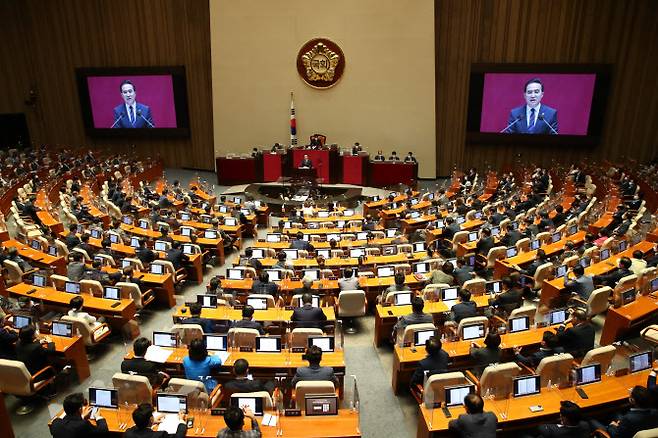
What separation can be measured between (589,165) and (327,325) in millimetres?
17721

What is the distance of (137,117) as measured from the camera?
2548 cm

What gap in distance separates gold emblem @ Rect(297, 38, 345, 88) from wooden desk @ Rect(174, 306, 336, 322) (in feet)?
55.1

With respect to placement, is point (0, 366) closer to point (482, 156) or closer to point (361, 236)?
point (361, 236)

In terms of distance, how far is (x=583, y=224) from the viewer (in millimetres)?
13477

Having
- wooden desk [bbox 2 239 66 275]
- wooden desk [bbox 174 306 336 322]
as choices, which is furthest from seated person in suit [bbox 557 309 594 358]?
wooden desk [bbox 2 239 66 275]

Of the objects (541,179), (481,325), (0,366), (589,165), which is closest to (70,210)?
(0,366)

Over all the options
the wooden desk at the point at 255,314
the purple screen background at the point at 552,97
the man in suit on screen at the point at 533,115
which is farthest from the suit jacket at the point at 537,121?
the wooden desk at the point at 255,314

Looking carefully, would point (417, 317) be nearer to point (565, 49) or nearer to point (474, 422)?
point (474, 422)

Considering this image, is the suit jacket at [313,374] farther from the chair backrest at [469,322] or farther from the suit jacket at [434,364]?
the chair backrest at [469,322]

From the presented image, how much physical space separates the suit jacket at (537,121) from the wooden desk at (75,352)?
19.7 m

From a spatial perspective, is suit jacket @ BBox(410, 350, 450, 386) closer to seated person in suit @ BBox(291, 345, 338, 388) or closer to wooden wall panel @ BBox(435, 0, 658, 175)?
seated person in suit @ BBox(291, 345, 338, 388)

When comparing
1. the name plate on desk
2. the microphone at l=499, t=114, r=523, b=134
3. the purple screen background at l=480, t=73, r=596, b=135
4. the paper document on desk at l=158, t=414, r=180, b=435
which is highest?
the purple screen background at l=480, t=73, r=596, b=135

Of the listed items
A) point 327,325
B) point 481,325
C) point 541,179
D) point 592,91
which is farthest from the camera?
point 592,91

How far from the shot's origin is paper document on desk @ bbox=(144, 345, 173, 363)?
677 cm
